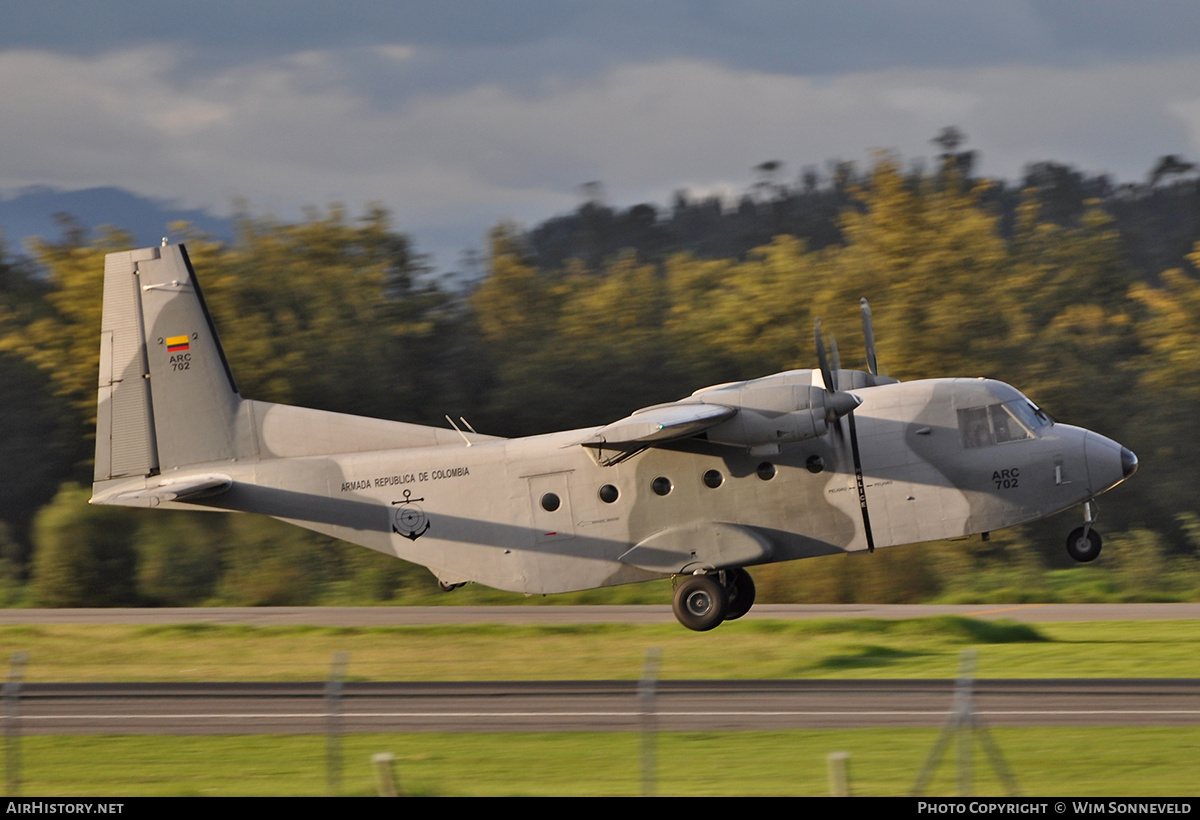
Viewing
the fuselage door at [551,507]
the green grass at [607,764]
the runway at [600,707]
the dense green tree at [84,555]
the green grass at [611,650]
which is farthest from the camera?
the dense green tree at [84,555]

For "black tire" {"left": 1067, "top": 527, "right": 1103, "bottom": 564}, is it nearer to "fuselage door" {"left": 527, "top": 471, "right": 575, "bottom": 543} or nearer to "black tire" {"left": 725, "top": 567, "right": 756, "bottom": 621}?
"black tire" {"left": 725, "top": 567, "right": 756, "bottom": 621}

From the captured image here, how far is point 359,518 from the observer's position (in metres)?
18.8

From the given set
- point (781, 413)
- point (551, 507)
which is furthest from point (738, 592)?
point (781, 413)

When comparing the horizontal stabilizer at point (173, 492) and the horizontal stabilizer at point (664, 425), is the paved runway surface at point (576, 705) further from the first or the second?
the horizontal stabilizer at point (664, 425)

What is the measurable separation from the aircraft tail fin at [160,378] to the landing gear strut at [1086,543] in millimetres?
12861

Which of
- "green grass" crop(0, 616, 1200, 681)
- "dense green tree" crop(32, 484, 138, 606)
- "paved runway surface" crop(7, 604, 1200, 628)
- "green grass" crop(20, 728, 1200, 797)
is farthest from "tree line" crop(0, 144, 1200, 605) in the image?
"green grass" crop(20, 728, 1200, 797)

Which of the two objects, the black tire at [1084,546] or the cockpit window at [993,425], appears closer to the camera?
the cockpit window at [993,425]

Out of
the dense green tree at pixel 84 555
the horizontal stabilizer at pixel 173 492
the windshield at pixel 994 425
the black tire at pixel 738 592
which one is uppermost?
the horizontal stabilizer at pixel 173 492

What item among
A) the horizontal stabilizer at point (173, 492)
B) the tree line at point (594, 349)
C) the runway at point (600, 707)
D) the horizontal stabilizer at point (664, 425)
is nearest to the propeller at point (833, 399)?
the horizontal stabilizer at point (664, 425)

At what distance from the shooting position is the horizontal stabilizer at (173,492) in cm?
1844

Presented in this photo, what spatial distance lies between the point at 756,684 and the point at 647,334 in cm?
2212

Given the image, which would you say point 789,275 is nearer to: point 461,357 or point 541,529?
point 461,357

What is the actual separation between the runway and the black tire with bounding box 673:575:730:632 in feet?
3.21
